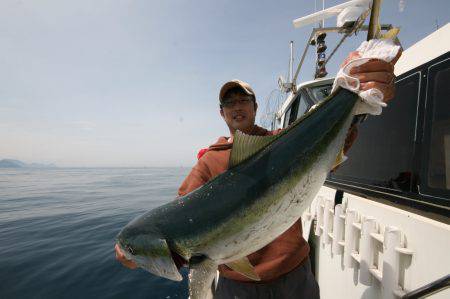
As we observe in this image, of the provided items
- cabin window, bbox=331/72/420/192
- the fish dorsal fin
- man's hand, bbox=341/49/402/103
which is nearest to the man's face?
the fish dorsal fin

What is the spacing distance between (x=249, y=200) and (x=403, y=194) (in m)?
1.63

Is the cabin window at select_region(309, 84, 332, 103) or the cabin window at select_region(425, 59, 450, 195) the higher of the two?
the cabin window at select_region(309, 84, 332, 103)

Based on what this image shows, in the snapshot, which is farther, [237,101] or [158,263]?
[237,101]

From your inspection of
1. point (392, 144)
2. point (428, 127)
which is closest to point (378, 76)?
point (428, 127)

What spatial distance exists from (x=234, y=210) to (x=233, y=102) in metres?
1.68

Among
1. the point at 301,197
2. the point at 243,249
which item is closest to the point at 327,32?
the point at 301,197

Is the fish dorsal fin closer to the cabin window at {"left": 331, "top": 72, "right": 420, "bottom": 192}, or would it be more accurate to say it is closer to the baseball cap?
the baseball cap

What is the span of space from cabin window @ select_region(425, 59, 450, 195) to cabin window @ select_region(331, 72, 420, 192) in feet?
0.66

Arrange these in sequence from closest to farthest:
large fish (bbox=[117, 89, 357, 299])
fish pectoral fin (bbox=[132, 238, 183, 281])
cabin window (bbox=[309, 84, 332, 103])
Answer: large fish (bbox=[117, 89, 357, 299]) < fish pectoral fin (bbox=[132, 238, 183, 281]) < cabin window (bbox=[309, 84, 332, 103])

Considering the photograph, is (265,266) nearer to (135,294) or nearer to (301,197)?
(301,197)

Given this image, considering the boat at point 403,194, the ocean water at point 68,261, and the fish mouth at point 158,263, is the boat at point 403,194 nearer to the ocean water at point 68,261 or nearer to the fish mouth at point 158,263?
the fish mouth at point 158,263

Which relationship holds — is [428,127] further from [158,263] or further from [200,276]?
[158,263]

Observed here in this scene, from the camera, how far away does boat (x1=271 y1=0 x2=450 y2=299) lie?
211 centimetres

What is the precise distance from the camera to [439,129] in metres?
2.28
